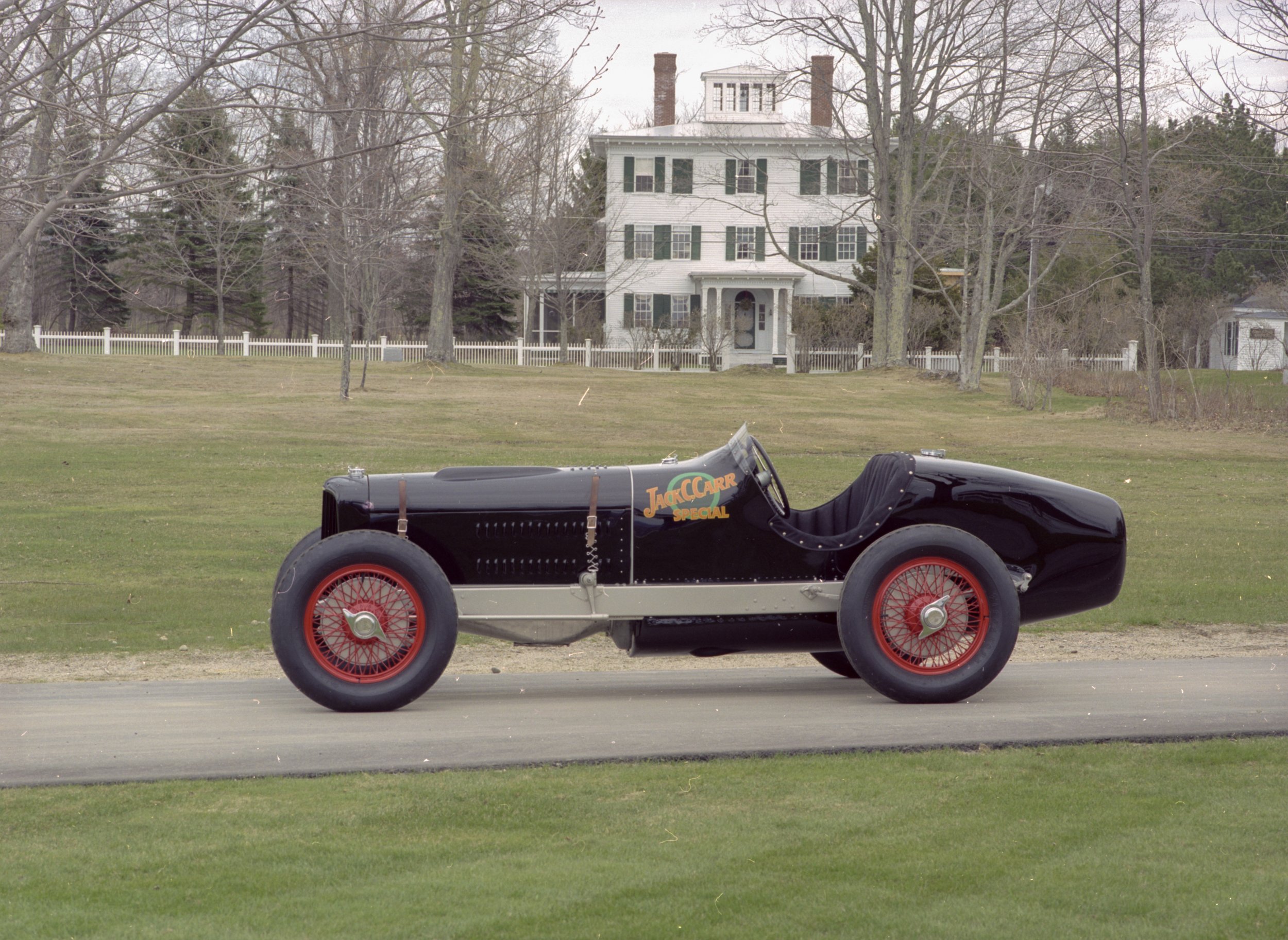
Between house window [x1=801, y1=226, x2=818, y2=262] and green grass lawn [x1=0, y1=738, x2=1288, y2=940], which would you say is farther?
house window [x1=801, y1=226, x2=818, y2=262]

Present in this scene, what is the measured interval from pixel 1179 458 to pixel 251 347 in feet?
104

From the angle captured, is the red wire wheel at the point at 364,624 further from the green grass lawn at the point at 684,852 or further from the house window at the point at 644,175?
the house window at the point at 644,175

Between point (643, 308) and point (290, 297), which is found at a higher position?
point (290, 297)

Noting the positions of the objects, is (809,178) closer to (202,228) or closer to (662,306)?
(662,306)

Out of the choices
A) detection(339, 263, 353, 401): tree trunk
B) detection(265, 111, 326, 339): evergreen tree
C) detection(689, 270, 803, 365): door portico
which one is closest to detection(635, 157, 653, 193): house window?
detection(689, 270, 803, 365): door portico

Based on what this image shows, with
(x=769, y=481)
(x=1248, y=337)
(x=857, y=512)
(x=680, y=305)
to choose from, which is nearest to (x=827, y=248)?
(x=680, y=305)

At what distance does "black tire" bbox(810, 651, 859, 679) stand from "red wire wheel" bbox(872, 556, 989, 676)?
82 cm

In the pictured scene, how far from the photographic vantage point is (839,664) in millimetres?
7727

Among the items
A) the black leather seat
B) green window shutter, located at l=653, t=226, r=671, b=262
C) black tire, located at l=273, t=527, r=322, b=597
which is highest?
green window shutter, located at l=653, t=226, r=671, b=262

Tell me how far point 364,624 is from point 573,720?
112cm

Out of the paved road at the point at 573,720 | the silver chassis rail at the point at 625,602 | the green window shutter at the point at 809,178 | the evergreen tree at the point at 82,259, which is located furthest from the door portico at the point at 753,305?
the silver chassis rail at the point at 625,602

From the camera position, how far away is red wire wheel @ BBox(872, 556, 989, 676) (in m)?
6.73

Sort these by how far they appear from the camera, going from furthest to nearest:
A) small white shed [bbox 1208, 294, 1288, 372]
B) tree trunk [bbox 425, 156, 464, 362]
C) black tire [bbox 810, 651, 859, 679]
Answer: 1. small white shed [bbox 1208, 294, 1288, 372]
2. tree trunk [bbox 425, 156, 464, 362]
3. black tire [bbox 810, 651, 859, 679]

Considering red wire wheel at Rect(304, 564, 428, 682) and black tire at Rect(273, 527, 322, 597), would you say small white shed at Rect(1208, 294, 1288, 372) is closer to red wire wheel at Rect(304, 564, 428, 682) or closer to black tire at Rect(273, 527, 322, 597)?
black tire at Rect(273, 527, 322, 597)
